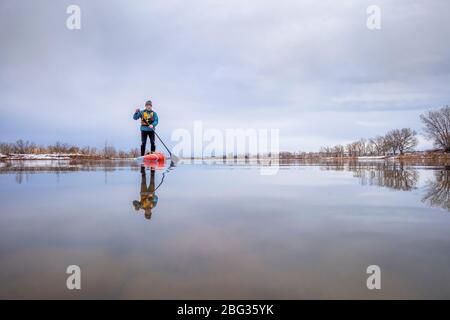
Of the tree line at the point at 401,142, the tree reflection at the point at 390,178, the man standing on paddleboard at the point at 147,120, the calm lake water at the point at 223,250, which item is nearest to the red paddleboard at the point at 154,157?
the man standing on paddleboard at the point at 147,120

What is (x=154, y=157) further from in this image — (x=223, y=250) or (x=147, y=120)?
(x=223, y=250)

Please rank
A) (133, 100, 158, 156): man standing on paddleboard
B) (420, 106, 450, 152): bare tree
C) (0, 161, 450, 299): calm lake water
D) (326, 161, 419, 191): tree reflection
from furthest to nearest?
(420, 106, 450, 152): bare tree → (133, 100, 158, 156): man standing on paddleboard → (326, 161, 419, 191): tree reflection → (0, 161, 450, 299): calm lake water

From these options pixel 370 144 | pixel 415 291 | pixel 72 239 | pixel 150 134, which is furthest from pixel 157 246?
pixel 370 144

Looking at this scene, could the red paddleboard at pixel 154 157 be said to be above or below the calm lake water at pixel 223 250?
above

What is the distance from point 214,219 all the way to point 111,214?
2.91 ft

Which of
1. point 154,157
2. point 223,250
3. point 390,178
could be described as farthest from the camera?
point 154,157

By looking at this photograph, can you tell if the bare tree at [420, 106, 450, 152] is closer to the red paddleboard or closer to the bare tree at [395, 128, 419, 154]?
the bare tree at [395, 128, 419, 154]

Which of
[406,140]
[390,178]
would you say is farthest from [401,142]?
[390,178]

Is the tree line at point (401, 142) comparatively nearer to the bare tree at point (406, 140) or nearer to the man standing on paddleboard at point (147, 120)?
the bare tree at point (406, 140)

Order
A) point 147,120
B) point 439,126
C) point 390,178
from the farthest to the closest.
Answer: point 439,126 < point 147,120 < point 390,178

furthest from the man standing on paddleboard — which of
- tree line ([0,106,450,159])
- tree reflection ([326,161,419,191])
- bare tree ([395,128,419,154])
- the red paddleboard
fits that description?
bare tree ([395,128,419,154])

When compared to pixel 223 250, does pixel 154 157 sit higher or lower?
higher

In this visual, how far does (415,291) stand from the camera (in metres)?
1.00
